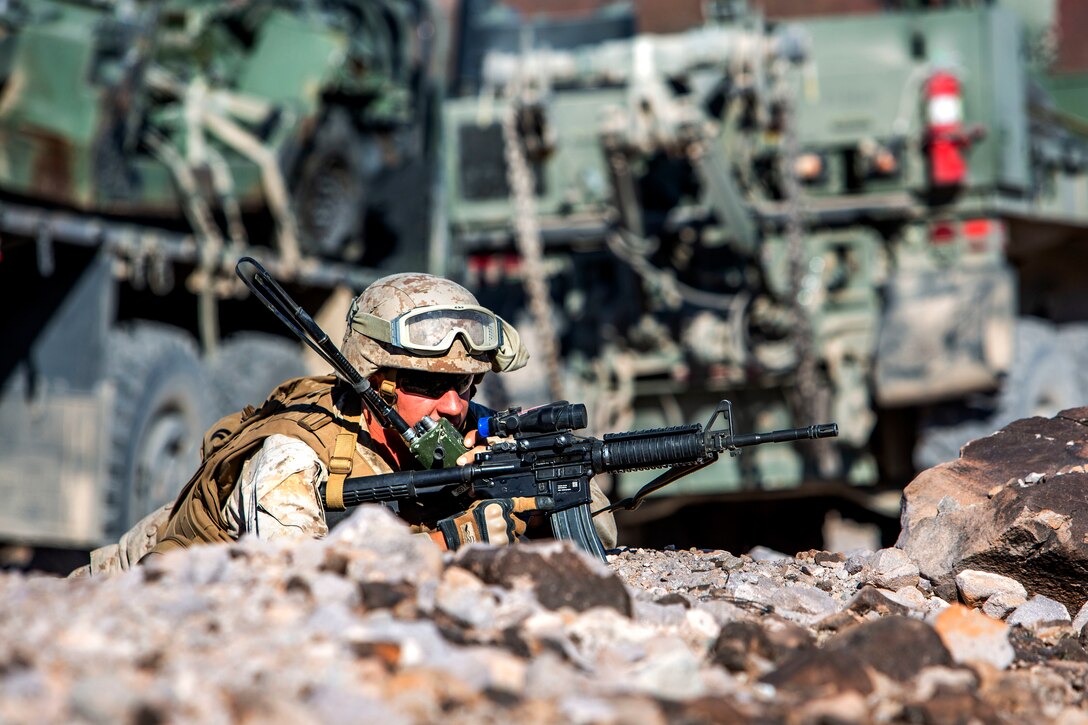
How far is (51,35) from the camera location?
20.2 feet

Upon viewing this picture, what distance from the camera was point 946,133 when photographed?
7.23m

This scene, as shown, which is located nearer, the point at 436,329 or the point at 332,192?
the point at 436,329

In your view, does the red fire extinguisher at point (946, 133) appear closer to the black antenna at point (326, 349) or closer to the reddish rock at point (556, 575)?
the black antenna at point (326, 349)

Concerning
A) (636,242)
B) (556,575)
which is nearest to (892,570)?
(556,575)

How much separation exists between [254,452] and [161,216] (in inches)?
131

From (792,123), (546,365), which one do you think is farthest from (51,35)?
(792,123)

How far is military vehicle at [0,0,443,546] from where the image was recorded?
623 cm

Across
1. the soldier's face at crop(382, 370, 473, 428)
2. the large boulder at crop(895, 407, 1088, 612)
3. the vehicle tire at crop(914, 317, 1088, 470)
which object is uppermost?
the soldier's face at crop(382, 370, 473, 428)

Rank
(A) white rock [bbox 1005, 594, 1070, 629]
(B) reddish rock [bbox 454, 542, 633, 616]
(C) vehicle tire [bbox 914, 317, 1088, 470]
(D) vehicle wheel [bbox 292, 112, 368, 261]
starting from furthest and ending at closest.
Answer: (D) vehicle wheel [bbox 292, 112, 368, 261] < (C) vehicle tire [bbox 914, 317, 1088, 470] < (A) white rock [bbox 1005, 594, 1070, 629] < (B) reddish rock [bbox 454, 542, 633, 616]

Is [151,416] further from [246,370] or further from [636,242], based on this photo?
[636,242]

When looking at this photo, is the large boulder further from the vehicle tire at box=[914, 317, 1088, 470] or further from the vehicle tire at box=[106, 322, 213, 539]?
the vehicle tire at box=[106, 322, 213, 539]

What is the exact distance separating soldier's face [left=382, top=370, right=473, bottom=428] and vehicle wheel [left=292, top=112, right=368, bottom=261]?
4034 mm

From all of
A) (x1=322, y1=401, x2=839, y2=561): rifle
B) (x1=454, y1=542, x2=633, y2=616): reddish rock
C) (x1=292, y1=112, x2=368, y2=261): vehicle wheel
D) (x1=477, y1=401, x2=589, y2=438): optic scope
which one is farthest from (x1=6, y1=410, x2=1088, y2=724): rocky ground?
(x1=292, y1=112, x2=368, y2=261): vehicle wheel

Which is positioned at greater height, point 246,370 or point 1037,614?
point 246,370
